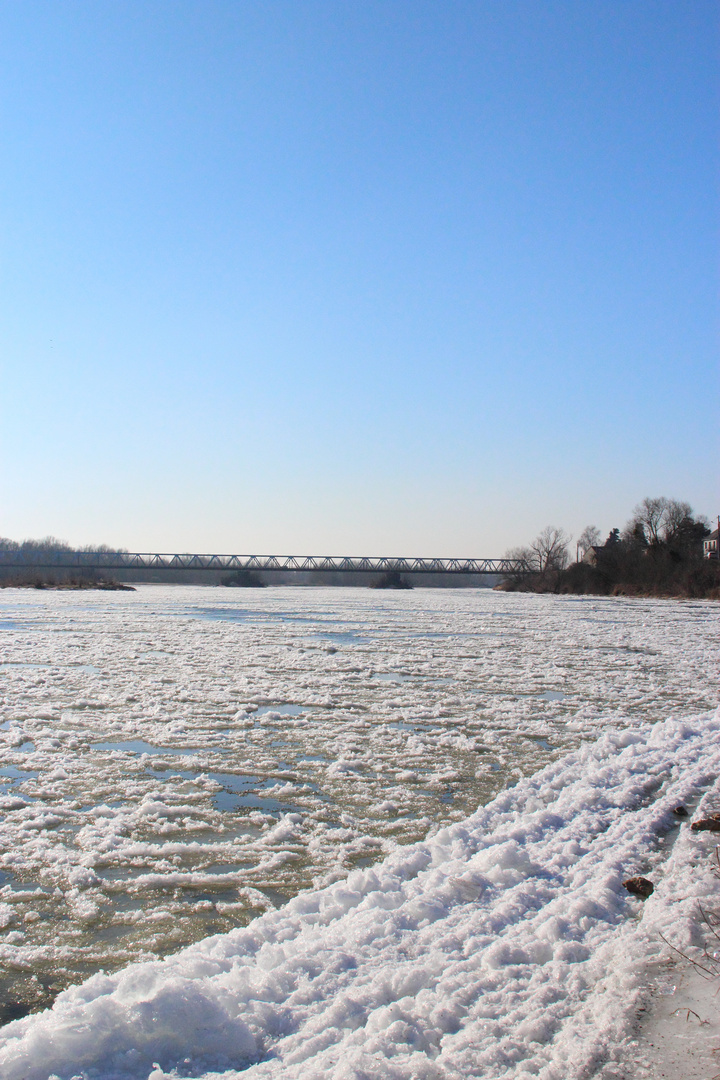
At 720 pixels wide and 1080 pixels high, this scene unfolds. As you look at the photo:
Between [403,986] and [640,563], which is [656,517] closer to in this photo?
[640,563]

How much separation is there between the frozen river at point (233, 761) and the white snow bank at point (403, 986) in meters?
0.43

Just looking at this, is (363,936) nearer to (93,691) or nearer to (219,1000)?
(219,1000)

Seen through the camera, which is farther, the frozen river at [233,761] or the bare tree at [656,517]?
the bare tree at [656,517]

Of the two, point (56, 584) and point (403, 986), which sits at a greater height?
point (403, 986)

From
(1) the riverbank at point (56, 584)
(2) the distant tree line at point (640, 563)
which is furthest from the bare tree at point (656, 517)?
(1) the riverbank at point (56, 584)

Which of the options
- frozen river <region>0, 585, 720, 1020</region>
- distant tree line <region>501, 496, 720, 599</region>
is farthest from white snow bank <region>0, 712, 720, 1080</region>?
distant tree line <region>501, 496, 720, 599</region>

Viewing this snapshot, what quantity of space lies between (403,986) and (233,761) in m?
4.57

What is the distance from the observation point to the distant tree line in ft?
208

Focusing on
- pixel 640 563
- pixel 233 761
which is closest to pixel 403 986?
pixel 233 761

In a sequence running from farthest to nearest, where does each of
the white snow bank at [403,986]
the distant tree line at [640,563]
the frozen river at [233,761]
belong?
the distant tree line at [640,563], the frozen river at [233,761], the white snow bank at [403,986]

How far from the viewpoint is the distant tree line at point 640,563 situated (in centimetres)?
6341

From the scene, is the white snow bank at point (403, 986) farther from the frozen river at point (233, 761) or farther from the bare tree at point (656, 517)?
the bare tree at point (656, 517)

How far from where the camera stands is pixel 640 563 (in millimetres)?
73562

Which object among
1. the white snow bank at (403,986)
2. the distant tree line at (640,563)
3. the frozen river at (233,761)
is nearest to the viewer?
the white snow bank at (403,986)
